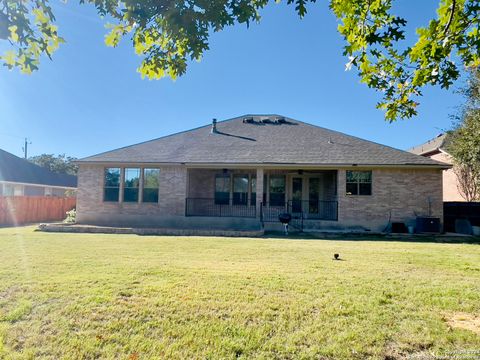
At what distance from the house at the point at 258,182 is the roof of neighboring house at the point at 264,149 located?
0.05 metres

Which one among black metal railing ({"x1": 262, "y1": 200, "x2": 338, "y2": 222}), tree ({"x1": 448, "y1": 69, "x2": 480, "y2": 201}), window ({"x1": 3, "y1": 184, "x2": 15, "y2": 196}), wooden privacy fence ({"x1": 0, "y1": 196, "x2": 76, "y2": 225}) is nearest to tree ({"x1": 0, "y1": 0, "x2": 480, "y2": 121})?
black metal railing ({"x1": 262, "y1": 200, "x2": 338, "y2": 222})

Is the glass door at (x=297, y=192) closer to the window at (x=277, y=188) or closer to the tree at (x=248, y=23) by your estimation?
the window at (x=277, y=188)

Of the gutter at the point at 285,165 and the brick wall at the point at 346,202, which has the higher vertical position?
the gutter at the point at 285,165

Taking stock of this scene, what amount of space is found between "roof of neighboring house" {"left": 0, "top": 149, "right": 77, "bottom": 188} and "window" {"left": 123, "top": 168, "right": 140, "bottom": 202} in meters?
13.9

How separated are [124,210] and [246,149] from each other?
7017mm

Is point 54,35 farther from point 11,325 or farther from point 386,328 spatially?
point 386,328

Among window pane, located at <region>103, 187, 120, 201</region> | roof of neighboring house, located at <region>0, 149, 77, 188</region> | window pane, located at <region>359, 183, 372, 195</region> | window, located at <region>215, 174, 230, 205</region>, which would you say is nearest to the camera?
window pane, located at <region>359, 183, 372, 195</region>

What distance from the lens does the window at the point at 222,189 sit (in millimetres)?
17609

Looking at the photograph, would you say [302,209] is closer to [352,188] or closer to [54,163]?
[352,188]

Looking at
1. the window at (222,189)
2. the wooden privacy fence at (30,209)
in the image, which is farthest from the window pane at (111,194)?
the wooden privacy fence at (30,209)

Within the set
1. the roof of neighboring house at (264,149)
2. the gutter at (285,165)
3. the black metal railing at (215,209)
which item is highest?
the roof of neighboring house at (264,149)

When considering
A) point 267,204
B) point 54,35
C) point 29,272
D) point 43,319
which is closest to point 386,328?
point 43,319

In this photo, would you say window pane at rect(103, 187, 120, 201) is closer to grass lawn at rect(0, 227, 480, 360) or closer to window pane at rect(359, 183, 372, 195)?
grass lawn at rect(0, 227, 480, 360)

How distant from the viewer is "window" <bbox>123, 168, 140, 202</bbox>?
16547 millimetres
